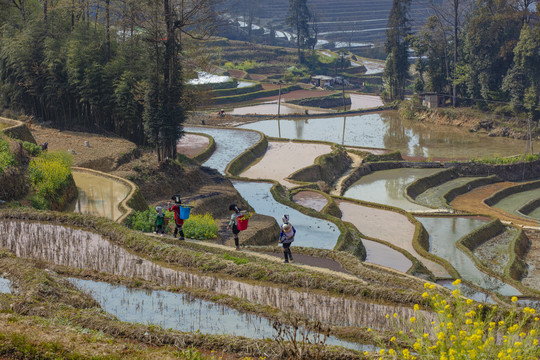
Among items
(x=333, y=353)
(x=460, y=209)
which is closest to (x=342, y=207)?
(x=460, y=209)

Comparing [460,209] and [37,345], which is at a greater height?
[37,345]

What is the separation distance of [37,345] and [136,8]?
2290cm

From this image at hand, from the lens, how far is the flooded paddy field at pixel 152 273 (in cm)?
1193

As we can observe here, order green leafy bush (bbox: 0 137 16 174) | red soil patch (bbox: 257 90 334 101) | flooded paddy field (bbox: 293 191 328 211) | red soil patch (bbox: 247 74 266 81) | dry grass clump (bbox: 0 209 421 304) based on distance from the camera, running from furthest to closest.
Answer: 1. red soil patch (bbox: 247 74 266 81)
2. red soil patch (bbox: 257 90 334 101)
3. flooded paddy field (bbox: 293 191 328 211)
4. green leafy bush (bbox: 0 137 16 174)
5. dry grass clump (bbox: 0 209 421 304)

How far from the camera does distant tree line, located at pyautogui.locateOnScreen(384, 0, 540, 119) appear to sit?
195 feet

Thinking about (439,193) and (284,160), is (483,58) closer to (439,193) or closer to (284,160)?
(439,193)

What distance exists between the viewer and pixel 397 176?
4119 cm

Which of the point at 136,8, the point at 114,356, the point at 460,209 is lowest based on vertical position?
the point at 460,209

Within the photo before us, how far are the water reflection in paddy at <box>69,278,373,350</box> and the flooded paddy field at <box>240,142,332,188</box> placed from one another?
2188cm

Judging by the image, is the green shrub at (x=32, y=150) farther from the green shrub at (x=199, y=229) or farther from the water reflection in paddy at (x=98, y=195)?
the green shrub at (x=199, y=229)

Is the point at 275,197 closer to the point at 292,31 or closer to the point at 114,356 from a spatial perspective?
the point at 114,356

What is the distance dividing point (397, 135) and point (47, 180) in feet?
141

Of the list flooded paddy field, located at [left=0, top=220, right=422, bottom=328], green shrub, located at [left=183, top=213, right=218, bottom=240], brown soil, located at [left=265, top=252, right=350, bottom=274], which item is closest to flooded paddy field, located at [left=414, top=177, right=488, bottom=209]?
brown soil, located at [left=265, top=252, right=350, bottom=274]

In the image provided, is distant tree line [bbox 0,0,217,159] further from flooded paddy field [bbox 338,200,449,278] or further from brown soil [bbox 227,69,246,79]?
brown soil [bbox 227,69,246,79]
